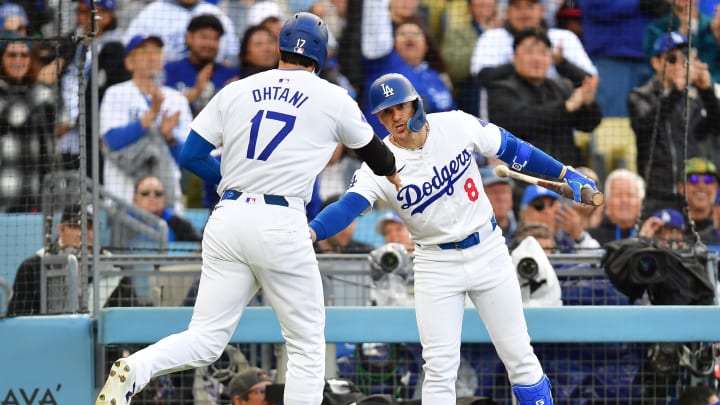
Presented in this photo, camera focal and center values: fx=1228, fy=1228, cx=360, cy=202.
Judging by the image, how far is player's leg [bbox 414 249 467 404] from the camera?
6.02 m

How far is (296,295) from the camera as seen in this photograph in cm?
538

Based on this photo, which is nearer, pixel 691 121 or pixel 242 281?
pixel 242 281

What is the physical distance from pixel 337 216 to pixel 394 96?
66 centimetres

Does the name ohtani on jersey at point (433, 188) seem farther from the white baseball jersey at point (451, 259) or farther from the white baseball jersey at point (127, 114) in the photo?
the white baseball jersey at point (127, 114)

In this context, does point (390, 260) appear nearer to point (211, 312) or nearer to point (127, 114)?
point (211, 312)

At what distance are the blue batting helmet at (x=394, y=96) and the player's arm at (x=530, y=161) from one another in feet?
1.53

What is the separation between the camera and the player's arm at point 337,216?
575 centimetres

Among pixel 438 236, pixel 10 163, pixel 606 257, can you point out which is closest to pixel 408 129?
pixel 438 236

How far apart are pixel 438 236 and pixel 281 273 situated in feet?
3.59

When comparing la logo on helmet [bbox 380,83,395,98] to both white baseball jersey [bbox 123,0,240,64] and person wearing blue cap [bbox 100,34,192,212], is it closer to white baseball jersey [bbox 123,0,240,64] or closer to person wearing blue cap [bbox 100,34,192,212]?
person wearing blue cap [bbox 100,34,192,212]

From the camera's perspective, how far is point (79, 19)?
389 inches

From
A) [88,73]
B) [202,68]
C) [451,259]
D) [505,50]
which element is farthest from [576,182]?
[202,68]

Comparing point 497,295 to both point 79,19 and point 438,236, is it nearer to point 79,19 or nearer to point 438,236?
point 438,236

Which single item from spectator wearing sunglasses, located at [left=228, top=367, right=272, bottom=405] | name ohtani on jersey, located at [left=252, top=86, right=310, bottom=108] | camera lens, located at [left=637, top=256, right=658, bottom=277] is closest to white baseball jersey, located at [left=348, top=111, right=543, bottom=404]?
name ohtani on jersey, located at [left=252, top=86, right=310, bottom=108]
